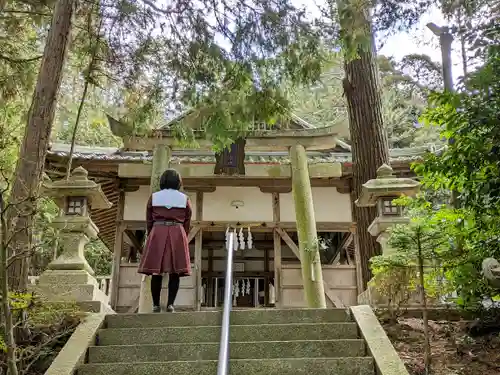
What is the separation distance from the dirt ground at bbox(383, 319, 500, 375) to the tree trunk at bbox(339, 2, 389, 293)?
102 inches

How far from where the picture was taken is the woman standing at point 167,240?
18.6 ft

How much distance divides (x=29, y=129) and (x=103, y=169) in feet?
19.4

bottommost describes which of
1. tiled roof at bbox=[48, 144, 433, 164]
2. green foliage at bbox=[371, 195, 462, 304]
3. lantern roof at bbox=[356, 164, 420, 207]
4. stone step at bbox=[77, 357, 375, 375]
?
stone step at bbox=[77, 357, 375, 375]

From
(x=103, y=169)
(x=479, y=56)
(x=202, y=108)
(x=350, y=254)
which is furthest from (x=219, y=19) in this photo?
(x=350, y=254)

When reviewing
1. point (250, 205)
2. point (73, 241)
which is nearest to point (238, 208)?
point (250, 205)

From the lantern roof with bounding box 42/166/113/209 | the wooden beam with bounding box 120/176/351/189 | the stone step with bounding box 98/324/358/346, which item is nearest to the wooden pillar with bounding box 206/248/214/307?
the wooden beam with bounding box 120/176/351/189

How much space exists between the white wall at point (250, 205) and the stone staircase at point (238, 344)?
6566 mm

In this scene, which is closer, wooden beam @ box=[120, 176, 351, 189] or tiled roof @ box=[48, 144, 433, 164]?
tiled roof @ box=[48, 144, 433, 164]

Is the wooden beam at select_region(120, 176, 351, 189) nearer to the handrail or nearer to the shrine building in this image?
the shrine building

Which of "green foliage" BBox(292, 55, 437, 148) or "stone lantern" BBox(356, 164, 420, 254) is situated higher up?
"green foliage" BBox(292, 55, 437, 148)

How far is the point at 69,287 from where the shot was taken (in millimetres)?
6199

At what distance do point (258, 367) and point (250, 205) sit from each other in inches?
303

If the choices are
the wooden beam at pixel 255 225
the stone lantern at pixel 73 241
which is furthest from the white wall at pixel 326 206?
the stone lantern at pixel 73 241

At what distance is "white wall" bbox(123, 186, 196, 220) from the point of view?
11.9m
